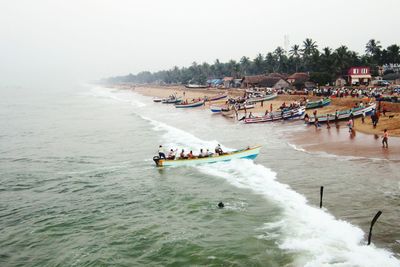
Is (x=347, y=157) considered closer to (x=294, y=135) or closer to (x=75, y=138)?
(x=294, y=135)

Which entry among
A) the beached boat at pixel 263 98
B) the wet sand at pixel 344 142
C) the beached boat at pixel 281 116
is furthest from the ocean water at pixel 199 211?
the beached boat at pixel 263 98

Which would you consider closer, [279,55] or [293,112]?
[293,112]

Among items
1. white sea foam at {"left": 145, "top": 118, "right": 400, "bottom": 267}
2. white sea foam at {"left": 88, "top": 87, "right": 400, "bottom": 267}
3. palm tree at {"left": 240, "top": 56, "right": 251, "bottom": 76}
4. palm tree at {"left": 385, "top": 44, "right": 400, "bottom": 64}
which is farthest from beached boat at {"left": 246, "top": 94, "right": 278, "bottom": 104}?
palm tree at {"left": 240, "top": 56, "right": 251, "bottom": 76}

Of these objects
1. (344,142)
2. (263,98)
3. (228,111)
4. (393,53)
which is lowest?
(344,142)

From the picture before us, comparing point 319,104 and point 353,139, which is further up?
point 319,104

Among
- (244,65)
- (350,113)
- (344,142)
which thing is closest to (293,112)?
(350,113)

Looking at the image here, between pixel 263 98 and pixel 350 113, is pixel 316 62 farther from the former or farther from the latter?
pixel 350 113
